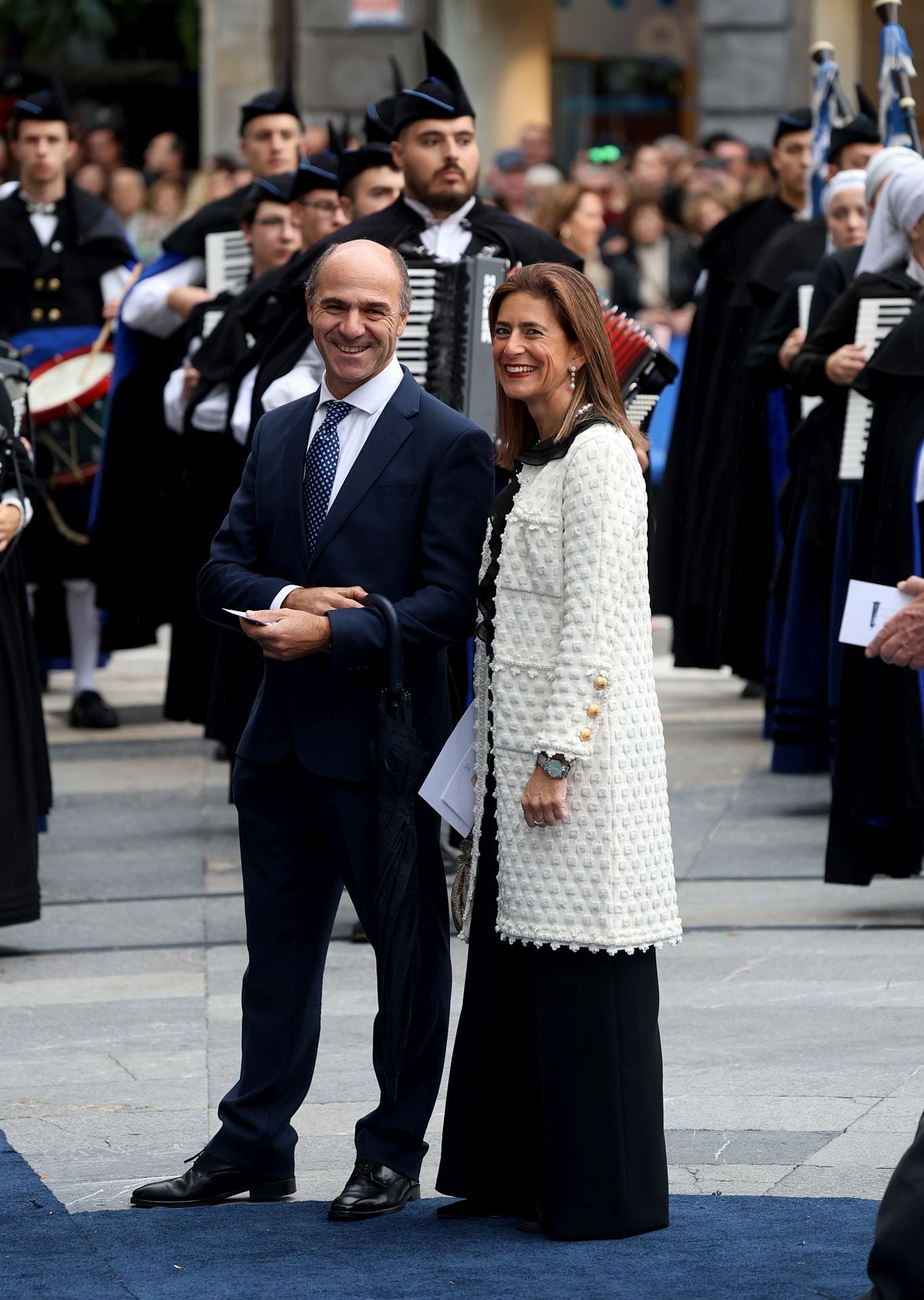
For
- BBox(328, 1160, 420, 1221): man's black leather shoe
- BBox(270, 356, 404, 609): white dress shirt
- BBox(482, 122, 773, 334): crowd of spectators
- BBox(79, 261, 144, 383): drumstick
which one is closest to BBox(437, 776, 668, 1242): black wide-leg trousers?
BBox(328, 1160, 420, 1221): man's black leather shoe

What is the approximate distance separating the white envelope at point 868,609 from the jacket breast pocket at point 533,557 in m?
0.92

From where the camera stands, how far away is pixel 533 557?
188 inches

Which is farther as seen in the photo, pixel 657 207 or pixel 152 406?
pixel 657 207

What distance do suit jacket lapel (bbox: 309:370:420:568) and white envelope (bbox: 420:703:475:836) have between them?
438 millimetres

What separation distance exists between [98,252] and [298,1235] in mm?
7165

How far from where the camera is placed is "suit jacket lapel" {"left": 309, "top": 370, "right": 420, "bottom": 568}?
4.99 meters

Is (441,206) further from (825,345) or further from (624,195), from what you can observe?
(624,195)

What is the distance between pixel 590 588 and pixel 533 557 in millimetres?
158

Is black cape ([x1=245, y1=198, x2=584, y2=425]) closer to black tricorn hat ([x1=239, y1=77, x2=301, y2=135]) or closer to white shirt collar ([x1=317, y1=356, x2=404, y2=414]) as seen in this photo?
black tricorn hat ([x1=239, y1=77, x2=301, y2=135])

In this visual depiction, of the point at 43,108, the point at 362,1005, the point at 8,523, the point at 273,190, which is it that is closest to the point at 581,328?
the point at 362,1005

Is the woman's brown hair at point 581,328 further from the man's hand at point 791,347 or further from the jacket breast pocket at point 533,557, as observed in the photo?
the man's hand at point 791,347

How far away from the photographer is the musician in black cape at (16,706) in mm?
7055

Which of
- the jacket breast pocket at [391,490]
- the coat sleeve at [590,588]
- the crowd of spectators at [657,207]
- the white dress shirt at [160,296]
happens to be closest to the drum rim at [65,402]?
the white dress shirt at [160,296]

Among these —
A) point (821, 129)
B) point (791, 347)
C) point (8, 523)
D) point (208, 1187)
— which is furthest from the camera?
point (821, 129)
